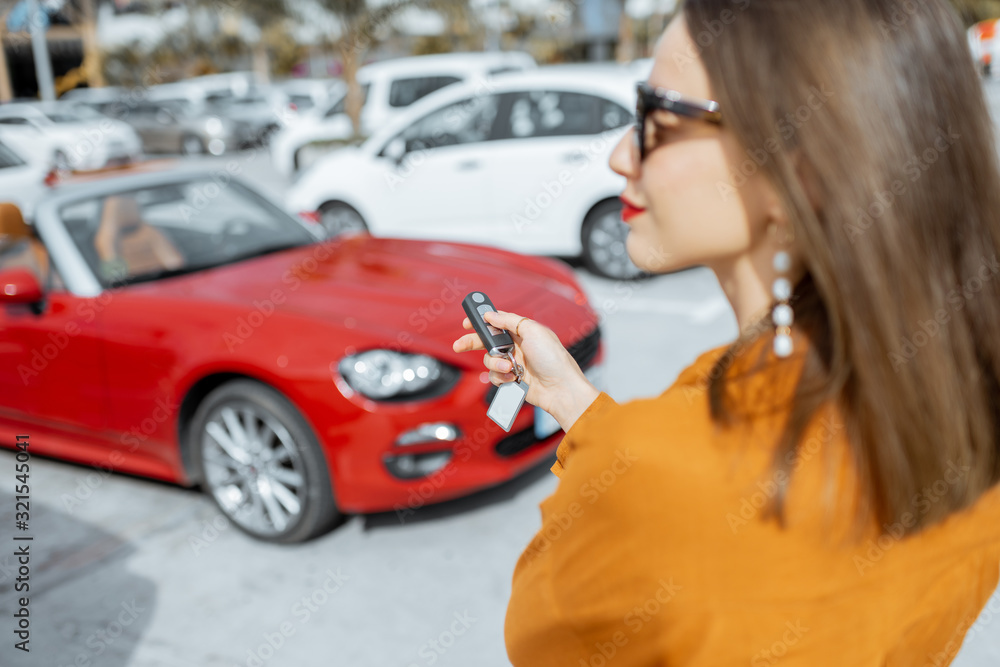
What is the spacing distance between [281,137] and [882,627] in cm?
1591

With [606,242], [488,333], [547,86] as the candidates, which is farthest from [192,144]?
[488,333]

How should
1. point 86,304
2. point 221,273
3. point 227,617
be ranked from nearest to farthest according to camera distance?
point 227,617 → point 86,304 → point 221,273

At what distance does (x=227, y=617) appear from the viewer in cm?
298

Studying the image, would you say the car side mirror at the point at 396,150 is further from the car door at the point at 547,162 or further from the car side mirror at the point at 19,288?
the car side mirror at the point at 19,288

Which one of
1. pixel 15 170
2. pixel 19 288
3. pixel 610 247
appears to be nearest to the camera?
pixel 19 288

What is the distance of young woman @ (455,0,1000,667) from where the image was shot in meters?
0.81

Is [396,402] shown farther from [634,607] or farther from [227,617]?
[634,607]

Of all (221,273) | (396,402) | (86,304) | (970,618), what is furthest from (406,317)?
(970,618)

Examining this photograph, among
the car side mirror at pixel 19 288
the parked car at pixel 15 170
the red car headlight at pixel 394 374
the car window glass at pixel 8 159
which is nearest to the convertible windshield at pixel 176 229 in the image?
the car side mirror at pixel 19 288

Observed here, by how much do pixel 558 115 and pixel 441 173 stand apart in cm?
120

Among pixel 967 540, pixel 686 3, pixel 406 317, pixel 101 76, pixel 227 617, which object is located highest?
pixel 101 76

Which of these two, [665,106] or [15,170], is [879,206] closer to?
[665,106]

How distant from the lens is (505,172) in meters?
7.56

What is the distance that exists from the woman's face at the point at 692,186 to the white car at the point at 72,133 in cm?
1746
